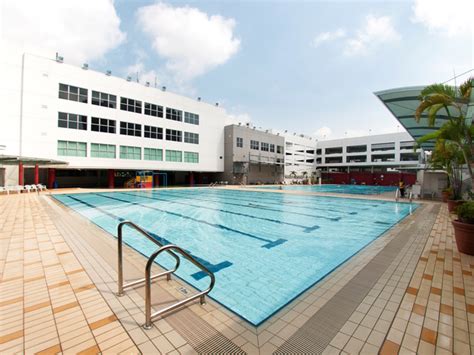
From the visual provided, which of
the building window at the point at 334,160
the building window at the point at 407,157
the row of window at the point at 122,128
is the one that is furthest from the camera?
the building window at the point at 334,160

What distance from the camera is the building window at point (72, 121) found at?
18984 millimetres

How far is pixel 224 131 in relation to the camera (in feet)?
106

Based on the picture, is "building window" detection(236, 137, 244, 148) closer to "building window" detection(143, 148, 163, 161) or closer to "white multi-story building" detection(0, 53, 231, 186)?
"white multi-story building" detection(0, 53, 231, 186)

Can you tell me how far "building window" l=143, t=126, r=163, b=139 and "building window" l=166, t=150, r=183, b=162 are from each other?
6.89ft

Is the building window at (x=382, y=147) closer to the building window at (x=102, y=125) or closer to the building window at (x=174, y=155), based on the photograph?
the building window at (x=174, y=155)

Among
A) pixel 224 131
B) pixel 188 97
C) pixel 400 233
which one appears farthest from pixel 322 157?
pixel 400 233

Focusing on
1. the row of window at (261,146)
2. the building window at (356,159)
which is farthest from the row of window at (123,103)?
the building window at (356,159)

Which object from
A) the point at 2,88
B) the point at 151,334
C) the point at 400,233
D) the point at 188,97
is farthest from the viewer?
the point at 188,97

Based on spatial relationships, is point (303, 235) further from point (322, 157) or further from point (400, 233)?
point (322, 157)

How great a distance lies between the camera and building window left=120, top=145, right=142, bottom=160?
22484 millimetres

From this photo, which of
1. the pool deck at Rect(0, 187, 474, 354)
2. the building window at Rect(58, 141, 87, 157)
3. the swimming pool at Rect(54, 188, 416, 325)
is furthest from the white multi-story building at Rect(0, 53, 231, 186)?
the pool deck at Rect(0, 187, 474, 354)

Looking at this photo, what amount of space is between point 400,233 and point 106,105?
2495cm

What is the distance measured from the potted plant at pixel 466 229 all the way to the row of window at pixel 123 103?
25.7 m

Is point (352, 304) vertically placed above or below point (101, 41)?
below
